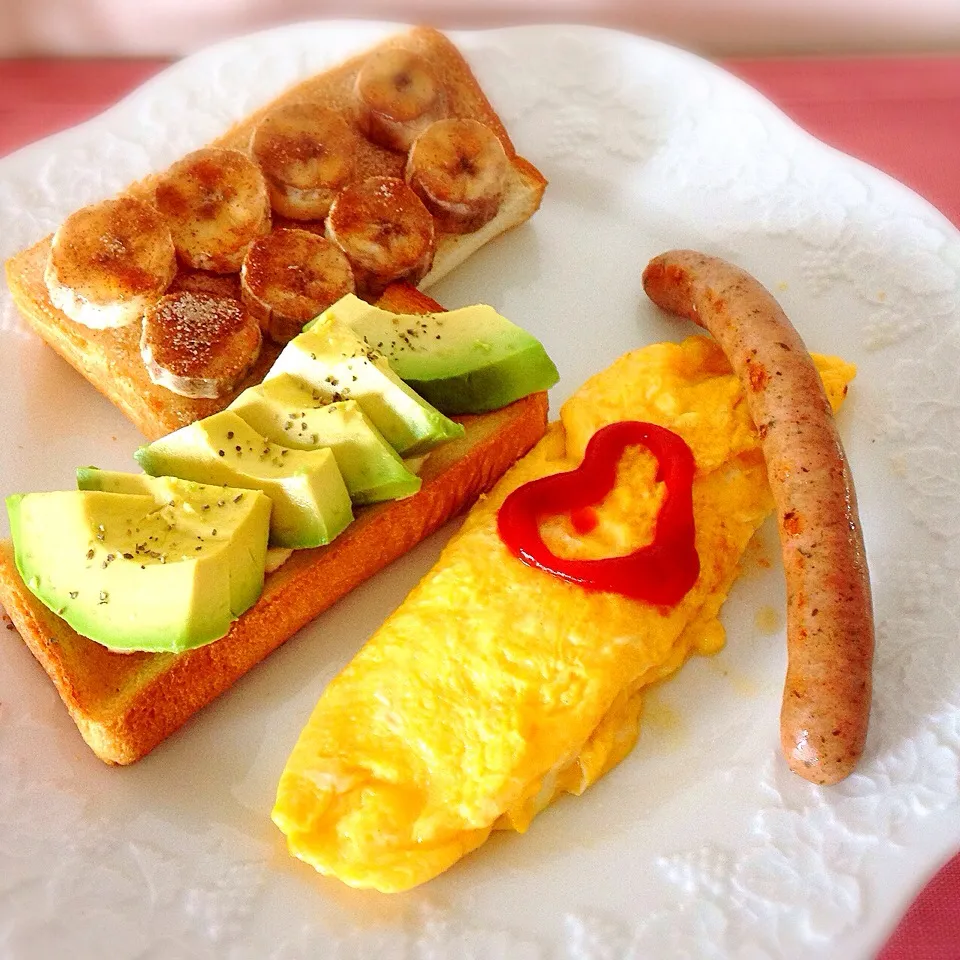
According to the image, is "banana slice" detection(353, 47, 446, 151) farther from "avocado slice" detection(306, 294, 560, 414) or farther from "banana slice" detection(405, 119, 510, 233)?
"avocado slice" detection(306, 294, 560, 414)

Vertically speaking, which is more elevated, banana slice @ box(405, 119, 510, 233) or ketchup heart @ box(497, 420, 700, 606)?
banana slice @ box(405, 119, 510, 233)

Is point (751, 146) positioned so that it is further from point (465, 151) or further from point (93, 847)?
point (93, 847)

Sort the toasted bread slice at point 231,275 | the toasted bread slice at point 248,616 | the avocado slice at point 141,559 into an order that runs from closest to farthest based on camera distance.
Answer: the avocado slice at point 141,559
the toasted bread slice at point 248,616
the toasted bread slice at point 231,275

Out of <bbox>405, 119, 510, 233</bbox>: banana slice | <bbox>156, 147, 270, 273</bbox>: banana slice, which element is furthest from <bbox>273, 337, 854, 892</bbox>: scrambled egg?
<bbox>156, 147, 270, 273</bbox>: banana slice

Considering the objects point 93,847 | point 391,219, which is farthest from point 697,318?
point 93,847

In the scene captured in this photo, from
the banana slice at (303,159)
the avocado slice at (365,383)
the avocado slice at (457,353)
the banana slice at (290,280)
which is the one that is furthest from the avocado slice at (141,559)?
the banana slice at (303,159)

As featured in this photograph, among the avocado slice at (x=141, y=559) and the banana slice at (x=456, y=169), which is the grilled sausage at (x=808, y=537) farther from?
the avocado slice at (x=141, y=559)
